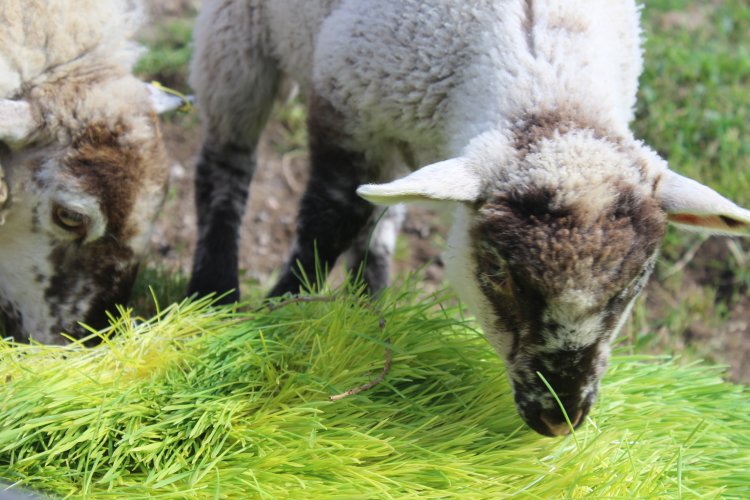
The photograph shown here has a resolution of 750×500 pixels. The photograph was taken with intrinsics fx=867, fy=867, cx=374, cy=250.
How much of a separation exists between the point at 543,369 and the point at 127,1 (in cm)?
243

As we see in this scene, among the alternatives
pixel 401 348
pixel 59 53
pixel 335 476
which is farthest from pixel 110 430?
pixel 59 53

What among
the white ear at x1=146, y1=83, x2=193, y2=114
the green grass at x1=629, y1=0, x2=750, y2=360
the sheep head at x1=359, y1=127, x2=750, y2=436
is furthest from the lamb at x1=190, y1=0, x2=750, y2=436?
the green grass at x1=629, y1=0, x2=750, y2=360

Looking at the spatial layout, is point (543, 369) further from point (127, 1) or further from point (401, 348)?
point (127, 1)

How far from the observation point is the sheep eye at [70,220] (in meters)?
3.35

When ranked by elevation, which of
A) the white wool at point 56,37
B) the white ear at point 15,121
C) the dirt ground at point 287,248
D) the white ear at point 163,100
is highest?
the white wool at point 56,37

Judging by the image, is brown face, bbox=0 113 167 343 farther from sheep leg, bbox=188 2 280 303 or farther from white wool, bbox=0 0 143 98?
sheep leg, bbox=188 2 280 303

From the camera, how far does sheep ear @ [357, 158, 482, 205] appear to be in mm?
2625

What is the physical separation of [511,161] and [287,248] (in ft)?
10.4

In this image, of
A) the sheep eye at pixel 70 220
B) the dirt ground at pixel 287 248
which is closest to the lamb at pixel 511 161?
the sheep eye at pixel 70 220

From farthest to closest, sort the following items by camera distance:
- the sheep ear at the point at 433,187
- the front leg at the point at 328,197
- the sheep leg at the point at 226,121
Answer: the sheep leg at the point at 226,121, the front leg at the point at 328,197, the sheep ear at the point at 433,187

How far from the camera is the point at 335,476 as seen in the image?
8.75ft

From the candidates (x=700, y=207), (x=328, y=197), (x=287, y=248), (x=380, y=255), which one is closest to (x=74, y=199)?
(x=328, y=197)

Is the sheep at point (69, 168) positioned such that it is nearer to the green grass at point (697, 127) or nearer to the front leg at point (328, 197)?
the front leg at point (328, 197)

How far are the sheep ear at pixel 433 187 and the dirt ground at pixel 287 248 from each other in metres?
2.24
